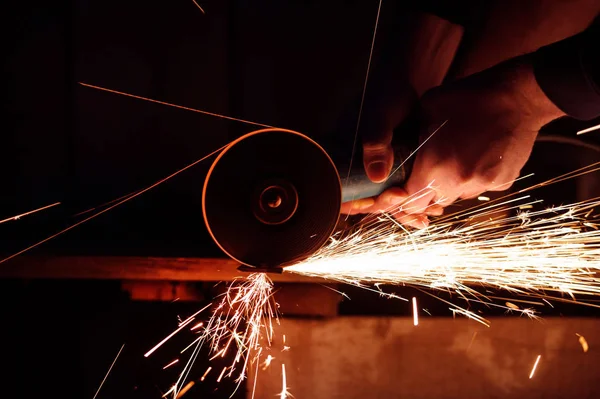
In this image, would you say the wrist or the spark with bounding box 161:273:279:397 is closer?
the wrist

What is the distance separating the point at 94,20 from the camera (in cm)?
253

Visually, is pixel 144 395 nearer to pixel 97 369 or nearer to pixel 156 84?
pixel 97 369

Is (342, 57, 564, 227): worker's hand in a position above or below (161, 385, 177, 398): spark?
above

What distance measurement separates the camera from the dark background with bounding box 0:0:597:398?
2.38m

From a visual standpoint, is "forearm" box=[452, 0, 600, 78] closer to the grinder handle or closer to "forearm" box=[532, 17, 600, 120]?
"forearm" box=[532, 17, 600, 120]

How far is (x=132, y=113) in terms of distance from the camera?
2.61 metres

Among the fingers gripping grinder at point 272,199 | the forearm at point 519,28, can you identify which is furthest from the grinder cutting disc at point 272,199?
the forearm at point 519,28

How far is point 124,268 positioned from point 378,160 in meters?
1.37

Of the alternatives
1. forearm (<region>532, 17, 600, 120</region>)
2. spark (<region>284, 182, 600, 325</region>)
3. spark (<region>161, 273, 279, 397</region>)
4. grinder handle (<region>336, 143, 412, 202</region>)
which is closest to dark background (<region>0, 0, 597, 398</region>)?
spark (<region>161, 273, 279, 397</region>)

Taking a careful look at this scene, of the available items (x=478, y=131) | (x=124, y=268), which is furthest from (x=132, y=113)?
(x=478, y=131)

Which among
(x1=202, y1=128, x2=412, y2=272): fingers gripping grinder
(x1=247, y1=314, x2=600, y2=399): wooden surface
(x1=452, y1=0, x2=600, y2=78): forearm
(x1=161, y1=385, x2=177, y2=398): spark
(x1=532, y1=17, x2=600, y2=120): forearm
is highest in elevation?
(x1=452, y1=0, x2=600, y2=78): forearm

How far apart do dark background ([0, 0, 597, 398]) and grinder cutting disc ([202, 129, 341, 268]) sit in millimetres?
1070

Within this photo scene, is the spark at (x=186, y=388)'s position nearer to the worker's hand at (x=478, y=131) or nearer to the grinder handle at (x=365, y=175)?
the grinder handle at (x=365, y=175)

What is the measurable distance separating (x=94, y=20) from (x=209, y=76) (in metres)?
0.83
